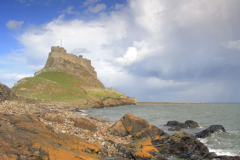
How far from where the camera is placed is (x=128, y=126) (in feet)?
54.3

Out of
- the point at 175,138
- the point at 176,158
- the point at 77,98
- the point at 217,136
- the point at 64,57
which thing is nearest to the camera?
the point at 176,158

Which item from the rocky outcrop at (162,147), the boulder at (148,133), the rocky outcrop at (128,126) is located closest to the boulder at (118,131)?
the rocky outcrop at (128,126)

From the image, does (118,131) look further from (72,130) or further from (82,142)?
(82,142)

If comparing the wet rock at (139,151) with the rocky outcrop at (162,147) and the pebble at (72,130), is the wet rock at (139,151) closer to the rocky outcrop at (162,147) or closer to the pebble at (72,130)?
the rocky outcrop at (162,147)

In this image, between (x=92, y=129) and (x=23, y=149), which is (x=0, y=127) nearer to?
(x=23, y=149)

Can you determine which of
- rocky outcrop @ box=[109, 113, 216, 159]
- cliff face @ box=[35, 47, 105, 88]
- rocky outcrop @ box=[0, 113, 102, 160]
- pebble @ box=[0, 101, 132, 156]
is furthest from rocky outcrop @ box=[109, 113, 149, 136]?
cliff face @ box=[35, 47, 105, 88]

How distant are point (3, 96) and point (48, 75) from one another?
65634mm

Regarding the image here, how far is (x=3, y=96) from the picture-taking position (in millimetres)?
17859

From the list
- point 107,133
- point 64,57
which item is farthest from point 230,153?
point 64,57

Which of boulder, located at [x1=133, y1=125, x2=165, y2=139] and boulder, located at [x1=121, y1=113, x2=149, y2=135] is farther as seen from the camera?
boulder, located at [x1=121, y1=113, x2=149, y2=135]

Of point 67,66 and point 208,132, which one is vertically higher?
point 67,66

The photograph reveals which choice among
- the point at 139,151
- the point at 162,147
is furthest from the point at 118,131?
the point at 139,151

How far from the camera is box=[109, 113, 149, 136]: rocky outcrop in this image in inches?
626

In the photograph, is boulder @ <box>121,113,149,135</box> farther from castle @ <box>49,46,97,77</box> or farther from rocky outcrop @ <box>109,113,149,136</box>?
castle @ <box>49,46,97,77</box>
